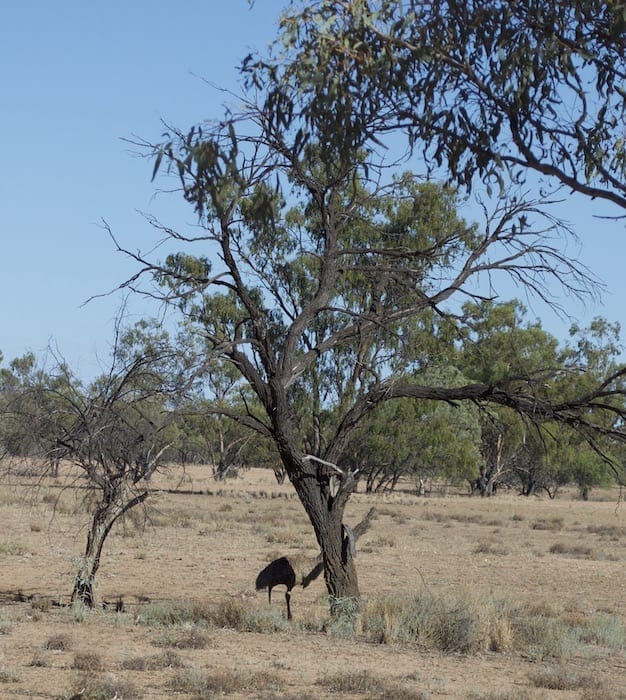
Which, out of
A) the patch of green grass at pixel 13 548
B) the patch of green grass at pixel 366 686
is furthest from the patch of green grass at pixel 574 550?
the patch of green grass at pixel 366 686

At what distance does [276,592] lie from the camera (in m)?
18.1

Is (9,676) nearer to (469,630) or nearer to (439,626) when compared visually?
(439,626)

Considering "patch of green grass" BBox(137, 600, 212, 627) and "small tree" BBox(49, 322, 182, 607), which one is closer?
"small tree" BBox(49, 322, 182, 607)

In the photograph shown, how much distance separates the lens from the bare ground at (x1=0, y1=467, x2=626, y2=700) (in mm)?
9820

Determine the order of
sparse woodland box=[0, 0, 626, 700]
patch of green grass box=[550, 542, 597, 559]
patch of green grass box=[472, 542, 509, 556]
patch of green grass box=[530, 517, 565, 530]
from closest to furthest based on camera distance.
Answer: sparse woodland box=[0, 0, 626, 700]
patch of green grass box=[472, 542, 509, 556]
patch of green grass box=[550, 542, 597, 559]
patch of green grass box=[530, 517, 565, 530]

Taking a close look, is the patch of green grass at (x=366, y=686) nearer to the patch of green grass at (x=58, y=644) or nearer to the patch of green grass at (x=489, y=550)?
the patch of green grass at (x=58, y=644)

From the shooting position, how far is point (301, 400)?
29.3 m

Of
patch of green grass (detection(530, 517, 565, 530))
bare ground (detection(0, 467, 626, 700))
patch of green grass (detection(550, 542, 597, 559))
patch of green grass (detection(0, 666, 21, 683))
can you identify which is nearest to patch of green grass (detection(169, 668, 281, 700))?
bare ground (detection(0, 467, 626, 700))

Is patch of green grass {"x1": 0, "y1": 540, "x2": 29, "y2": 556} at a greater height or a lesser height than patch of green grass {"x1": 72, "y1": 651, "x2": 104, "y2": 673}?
greater

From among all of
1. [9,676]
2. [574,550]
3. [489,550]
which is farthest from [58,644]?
[574,550]

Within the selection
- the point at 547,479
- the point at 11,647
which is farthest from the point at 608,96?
the point at 547,479

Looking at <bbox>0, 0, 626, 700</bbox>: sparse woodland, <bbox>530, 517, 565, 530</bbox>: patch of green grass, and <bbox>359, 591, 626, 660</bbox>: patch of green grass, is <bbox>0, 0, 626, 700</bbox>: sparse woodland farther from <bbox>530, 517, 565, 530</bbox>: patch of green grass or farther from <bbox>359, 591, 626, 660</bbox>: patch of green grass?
<bbox>530, 517, 565, 530</bbox>: patch of green grass

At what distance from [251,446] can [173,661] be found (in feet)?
146

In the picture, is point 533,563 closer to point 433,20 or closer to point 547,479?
point 433,20
